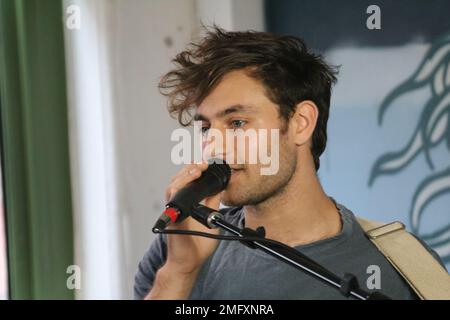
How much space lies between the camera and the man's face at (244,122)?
1153mm

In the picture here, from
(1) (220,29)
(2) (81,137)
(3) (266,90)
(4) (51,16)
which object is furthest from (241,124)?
(4) (51,16)

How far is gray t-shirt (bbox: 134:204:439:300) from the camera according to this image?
45.4 inches

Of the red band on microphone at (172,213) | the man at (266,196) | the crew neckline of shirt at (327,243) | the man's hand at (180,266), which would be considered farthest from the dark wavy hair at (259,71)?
the red band on microphone at (172,213)

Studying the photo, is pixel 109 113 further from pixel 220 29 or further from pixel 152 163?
pixel 220 29

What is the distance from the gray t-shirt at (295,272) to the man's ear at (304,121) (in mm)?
182

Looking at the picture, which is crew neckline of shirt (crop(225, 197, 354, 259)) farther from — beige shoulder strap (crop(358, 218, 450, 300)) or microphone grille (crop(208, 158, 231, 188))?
microphone grille (crop(208, 158, 231, 188))

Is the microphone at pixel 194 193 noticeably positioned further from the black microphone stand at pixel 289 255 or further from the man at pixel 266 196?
the man at pixel 266 196

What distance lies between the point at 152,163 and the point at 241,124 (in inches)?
10.8

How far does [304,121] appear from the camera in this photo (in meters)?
1.24

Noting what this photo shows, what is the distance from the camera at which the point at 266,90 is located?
1.19m

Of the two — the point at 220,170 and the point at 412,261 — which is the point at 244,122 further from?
the point at 412,261

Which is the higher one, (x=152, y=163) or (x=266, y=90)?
(x=266, y=90)

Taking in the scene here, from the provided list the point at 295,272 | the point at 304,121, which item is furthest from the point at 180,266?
the point at 304,121
